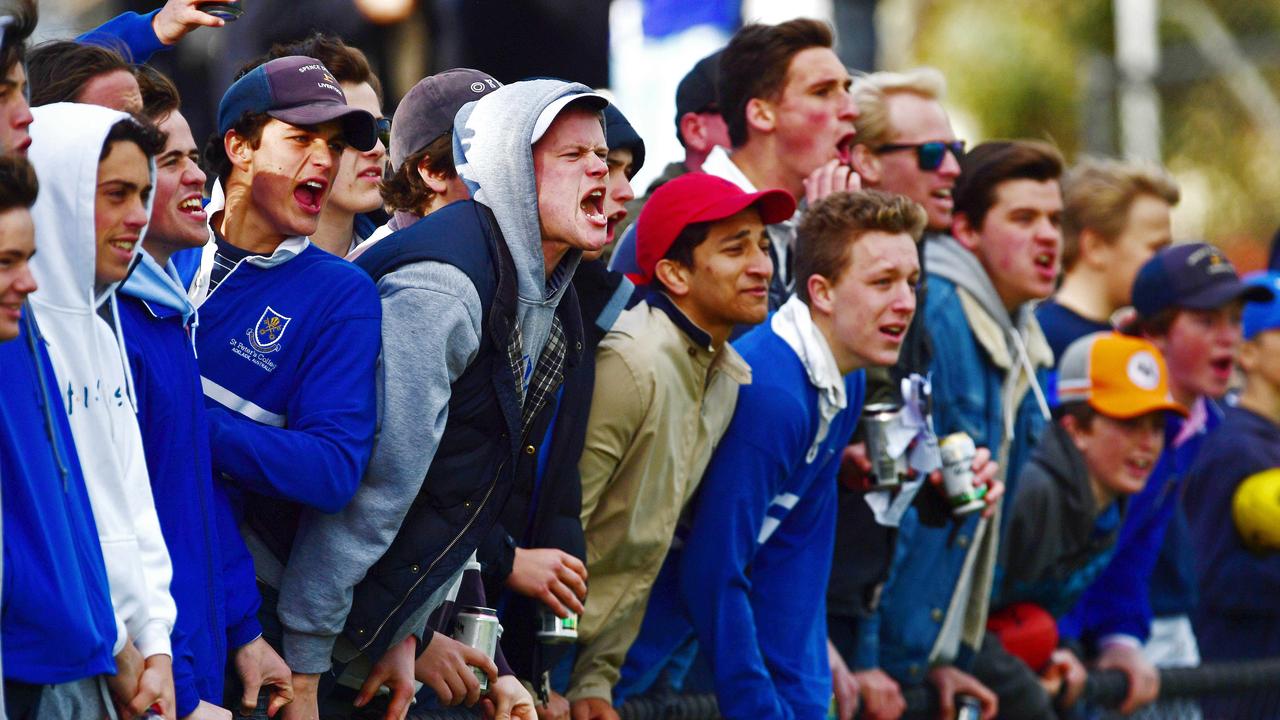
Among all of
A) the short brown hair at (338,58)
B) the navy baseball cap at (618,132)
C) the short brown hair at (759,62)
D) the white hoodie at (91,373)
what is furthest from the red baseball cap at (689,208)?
the white hoodie at (91,373)

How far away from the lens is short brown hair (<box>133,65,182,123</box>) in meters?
4.04

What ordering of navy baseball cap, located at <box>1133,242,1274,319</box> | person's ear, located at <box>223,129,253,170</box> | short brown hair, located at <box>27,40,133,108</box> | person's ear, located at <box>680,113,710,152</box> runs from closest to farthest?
short brown hair, located at <box>27,40,133,108</box>, person's ear, located at <box>223,129,253,170</box>, person's ear, located at <box>680,113,710,152</box>, navy baseball cap, located at <box>1133,242,1274,319</box>

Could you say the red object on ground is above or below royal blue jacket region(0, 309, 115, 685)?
below

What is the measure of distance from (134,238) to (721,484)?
2.12 metres

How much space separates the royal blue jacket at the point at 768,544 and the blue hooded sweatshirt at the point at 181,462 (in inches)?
67.0

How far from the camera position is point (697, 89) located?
21.5 feet

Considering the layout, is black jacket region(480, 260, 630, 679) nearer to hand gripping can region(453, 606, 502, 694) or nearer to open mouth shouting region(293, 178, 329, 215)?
hand gripping can region(453, 606, 502, 694)

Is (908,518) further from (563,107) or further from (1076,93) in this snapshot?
(1076,93)

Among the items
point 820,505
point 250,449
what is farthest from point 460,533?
point 820,505

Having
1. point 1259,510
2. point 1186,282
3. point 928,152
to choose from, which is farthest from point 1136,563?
point 928,152

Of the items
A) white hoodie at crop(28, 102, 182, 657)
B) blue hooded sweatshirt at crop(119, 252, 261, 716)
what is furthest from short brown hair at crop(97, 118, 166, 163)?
blue hooded sweatshirt at crop(119, 252, 261, 716)

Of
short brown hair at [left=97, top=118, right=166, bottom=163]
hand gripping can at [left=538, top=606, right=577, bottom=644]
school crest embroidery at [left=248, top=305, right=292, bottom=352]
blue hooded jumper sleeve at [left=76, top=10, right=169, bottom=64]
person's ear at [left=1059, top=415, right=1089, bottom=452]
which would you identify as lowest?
person's ear at [left=1059, top=415, right=1089, bottom=452]

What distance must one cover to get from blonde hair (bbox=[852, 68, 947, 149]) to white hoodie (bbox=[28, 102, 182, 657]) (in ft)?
11.7

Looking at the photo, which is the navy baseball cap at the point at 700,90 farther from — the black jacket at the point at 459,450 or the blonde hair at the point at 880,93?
the black jacket at the point at 459,450
